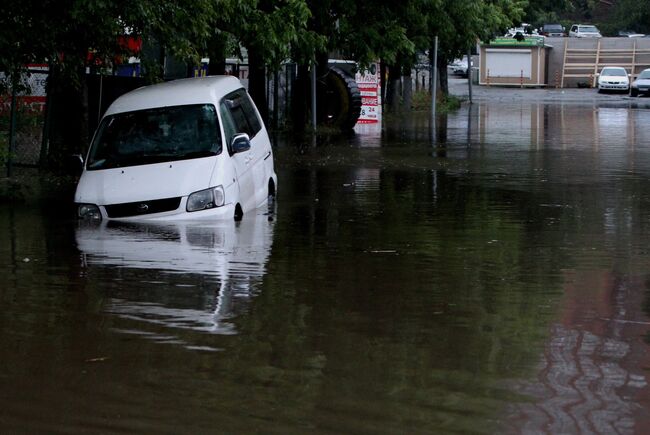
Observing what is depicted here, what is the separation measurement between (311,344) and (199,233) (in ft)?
16.8

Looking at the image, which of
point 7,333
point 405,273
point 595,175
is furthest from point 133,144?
point 595,175

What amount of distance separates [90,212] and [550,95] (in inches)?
2084

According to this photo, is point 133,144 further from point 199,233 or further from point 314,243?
point 314,243

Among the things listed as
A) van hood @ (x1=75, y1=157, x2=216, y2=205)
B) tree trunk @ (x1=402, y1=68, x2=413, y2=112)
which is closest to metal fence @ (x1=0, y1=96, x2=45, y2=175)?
van hood @ (x1=75, y1=157, x2=216, y2=205)

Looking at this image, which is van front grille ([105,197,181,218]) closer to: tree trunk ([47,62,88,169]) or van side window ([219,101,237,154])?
van side window ([219,101,237,154])

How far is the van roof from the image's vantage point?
14.3m

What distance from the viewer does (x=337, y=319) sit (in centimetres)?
841

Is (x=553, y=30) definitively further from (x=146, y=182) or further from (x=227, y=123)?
(x=146, y=182)

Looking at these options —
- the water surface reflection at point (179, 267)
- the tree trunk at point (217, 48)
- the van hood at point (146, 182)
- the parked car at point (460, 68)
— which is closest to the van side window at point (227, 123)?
the van hood at point (146, 182)

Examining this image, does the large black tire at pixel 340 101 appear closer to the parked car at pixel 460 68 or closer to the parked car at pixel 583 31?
the parked car at pixel 460 68

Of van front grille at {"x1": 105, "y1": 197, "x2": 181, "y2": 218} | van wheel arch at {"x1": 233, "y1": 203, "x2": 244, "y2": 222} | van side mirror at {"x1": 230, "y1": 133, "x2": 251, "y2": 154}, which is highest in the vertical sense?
van side mirror at {"x1": 230, "y1": 133, "x2": 251, "y2": 154}

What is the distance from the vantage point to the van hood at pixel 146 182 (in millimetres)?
13172

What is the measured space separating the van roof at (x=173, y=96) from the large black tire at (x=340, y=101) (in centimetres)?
1953

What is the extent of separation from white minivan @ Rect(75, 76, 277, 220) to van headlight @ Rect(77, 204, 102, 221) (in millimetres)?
11
